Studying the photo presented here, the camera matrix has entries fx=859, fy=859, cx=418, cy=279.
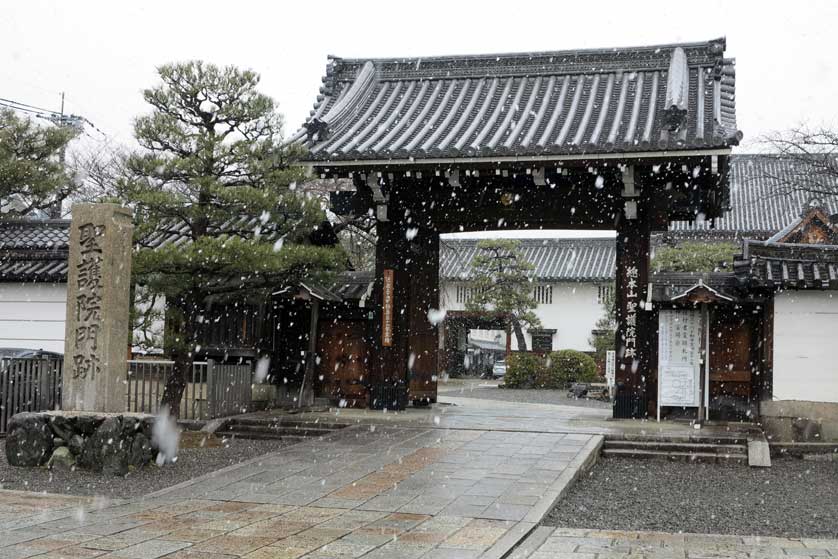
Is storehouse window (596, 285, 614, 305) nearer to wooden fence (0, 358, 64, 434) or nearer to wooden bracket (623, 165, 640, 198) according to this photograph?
wooden bracket (623, 165, 640, 198)

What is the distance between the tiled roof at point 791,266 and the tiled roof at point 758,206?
68.3ft

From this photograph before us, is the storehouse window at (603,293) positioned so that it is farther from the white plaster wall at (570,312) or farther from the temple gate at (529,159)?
the temple gate at (529,159)

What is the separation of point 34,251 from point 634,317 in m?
11.0

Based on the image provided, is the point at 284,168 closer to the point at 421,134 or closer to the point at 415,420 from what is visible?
the point at 421,134

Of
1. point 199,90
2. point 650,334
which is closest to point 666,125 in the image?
point 650,334

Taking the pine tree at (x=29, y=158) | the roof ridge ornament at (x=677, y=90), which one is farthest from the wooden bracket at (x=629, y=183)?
the pine tree at (x=29, y=158)

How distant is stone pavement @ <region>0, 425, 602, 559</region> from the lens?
21.4ft

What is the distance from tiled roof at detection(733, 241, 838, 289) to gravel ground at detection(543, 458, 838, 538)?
2.76m

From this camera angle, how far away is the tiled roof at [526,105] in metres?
13.3

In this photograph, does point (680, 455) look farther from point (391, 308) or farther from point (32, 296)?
point (32, 296)

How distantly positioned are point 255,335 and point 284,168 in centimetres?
354

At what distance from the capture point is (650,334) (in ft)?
46.6

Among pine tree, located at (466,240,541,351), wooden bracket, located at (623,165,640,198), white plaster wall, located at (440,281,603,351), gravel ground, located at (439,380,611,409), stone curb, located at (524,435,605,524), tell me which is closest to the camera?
stone curb, located at (524,435,605,524)

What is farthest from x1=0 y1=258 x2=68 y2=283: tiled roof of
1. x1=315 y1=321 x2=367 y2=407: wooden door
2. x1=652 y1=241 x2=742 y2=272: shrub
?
x1=652 y1=241 x2=742 y2=272: shrub
